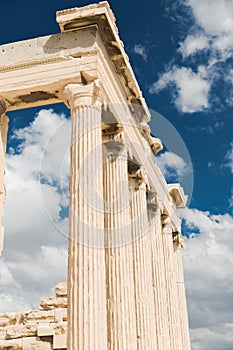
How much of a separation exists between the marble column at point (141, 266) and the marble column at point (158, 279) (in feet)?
6.11

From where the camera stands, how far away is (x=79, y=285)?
44.8 feet

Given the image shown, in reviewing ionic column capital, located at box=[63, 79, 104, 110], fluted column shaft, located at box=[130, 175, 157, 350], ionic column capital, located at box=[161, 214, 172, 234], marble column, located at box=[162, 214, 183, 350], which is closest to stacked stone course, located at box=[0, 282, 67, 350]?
fluted column shaft, located at box=[130, 175, 157, 350]

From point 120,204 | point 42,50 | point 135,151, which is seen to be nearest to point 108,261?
point 120,204

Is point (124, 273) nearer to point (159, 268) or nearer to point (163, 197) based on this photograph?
point (159, 268)

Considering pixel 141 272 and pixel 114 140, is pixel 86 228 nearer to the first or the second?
pixel 114 140

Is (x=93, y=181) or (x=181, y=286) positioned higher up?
(x=181, y=286)

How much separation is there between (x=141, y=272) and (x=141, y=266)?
0.88ft

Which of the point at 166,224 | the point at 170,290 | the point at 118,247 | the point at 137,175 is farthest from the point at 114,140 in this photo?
the point at 166,224

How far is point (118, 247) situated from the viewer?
17.8m

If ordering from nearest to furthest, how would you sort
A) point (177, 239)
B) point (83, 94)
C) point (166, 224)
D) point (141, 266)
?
point (83, 94) → point (141, 266) → point (166, 224) → point (177, 239)

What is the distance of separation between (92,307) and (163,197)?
16799mm

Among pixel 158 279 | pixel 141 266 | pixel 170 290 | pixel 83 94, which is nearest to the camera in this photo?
pixel 83 94

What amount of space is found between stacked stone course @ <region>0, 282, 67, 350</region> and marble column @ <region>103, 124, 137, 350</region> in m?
3.27

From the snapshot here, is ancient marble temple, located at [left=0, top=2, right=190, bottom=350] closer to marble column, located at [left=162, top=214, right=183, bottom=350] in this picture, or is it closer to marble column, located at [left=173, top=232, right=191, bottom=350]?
marble column, located at [left=162, top=214, right=183, bottom=350]
